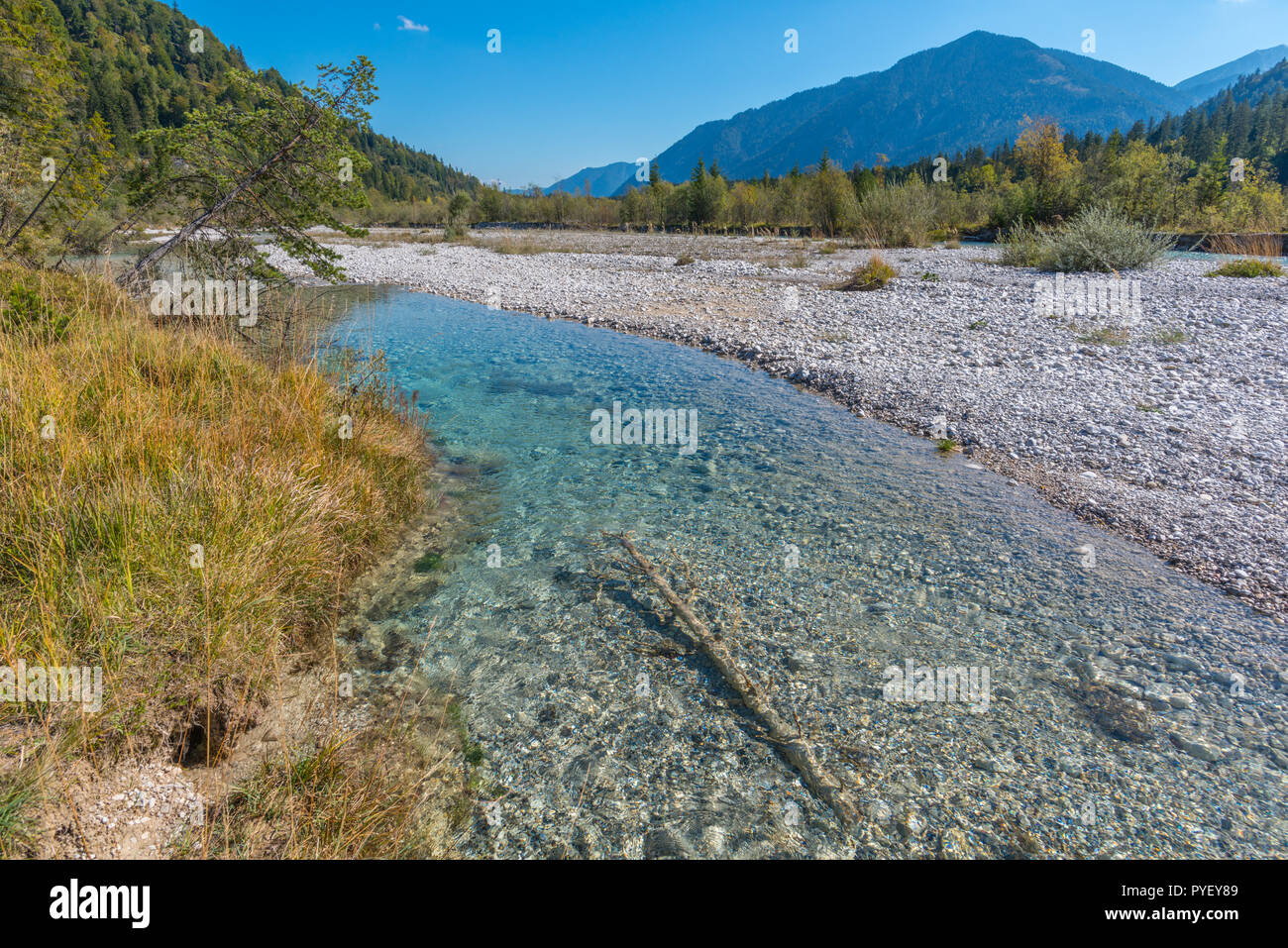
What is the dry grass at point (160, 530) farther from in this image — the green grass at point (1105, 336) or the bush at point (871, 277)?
the bush at point (871, 277)

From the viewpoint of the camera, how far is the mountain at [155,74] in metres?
74.3

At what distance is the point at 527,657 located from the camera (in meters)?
4.13

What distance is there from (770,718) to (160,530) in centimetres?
384

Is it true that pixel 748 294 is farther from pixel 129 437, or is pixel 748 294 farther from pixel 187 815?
pixel 187 815

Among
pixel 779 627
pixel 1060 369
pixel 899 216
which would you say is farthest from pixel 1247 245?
pixel 779 627

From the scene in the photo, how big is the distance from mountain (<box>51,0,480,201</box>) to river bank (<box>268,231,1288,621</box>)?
34.7 metres

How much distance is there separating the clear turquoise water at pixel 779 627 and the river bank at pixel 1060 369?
823 millimetres

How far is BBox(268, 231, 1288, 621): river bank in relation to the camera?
5.59 m

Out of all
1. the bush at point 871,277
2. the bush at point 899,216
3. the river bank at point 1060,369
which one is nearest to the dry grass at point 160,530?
the river bank at point 1060,369

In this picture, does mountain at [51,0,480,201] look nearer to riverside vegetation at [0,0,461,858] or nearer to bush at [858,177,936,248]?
bush at [858,177,936,248]

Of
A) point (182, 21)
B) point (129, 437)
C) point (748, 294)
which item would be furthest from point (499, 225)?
point (182, 21)

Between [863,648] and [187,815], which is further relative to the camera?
[863,648]

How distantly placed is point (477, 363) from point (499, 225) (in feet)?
183

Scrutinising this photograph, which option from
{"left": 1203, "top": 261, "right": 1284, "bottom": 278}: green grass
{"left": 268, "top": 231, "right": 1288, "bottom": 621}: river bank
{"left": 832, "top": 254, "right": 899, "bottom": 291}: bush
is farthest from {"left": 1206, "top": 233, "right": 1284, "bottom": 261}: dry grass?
{"left": 832, "top": 254, "right": 899, "bottom": 291}: bush
